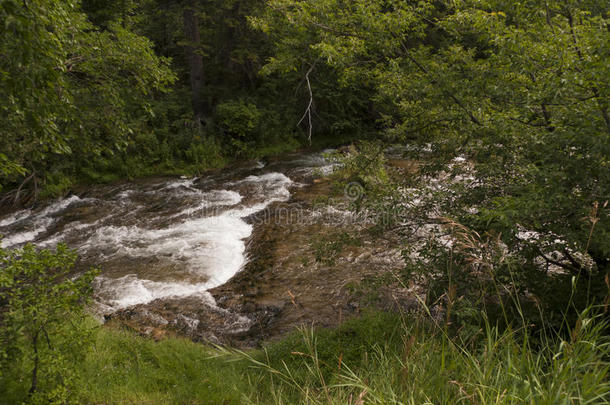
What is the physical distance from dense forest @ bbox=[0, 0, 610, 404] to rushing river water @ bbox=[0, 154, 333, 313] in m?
0.70

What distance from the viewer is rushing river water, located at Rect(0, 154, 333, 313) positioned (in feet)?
23.0

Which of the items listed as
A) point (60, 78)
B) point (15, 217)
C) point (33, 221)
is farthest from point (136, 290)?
point (15, 217)

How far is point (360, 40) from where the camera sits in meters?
5.63

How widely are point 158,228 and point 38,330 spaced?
20.8 feet

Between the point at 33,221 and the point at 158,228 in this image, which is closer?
the point at 158,228

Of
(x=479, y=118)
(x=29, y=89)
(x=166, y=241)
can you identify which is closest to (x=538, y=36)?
(x=479, y=118)

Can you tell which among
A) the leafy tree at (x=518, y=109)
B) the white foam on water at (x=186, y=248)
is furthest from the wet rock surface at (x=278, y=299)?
the leafy tree at (x=518, y=109)

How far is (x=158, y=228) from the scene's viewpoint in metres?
9.34

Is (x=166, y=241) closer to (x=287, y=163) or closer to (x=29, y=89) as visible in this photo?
(x=29, y=89)

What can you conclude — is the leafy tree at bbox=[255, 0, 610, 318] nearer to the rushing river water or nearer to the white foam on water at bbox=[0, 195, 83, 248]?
the rushing river water

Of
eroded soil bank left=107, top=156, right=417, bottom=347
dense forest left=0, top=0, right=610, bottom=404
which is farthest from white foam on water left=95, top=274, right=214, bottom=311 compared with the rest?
dense forest left=0, top=0, right=610, bottom=404

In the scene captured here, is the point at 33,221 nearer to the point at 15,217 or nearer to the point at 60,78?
the point at 15,217

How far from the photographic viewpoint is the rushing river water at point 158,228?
7.00 meters

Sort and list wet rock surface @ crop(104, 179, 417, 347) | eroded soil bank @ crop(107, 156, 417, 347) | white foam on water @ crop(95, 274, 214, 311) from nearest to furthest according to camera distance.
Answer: eroded soil bank @ crop(107, 156, 417, 347)
wet rock surface @ crop(104, 179, 417, 347)
white foam on water @ crop(95, 274, 214, 311)
